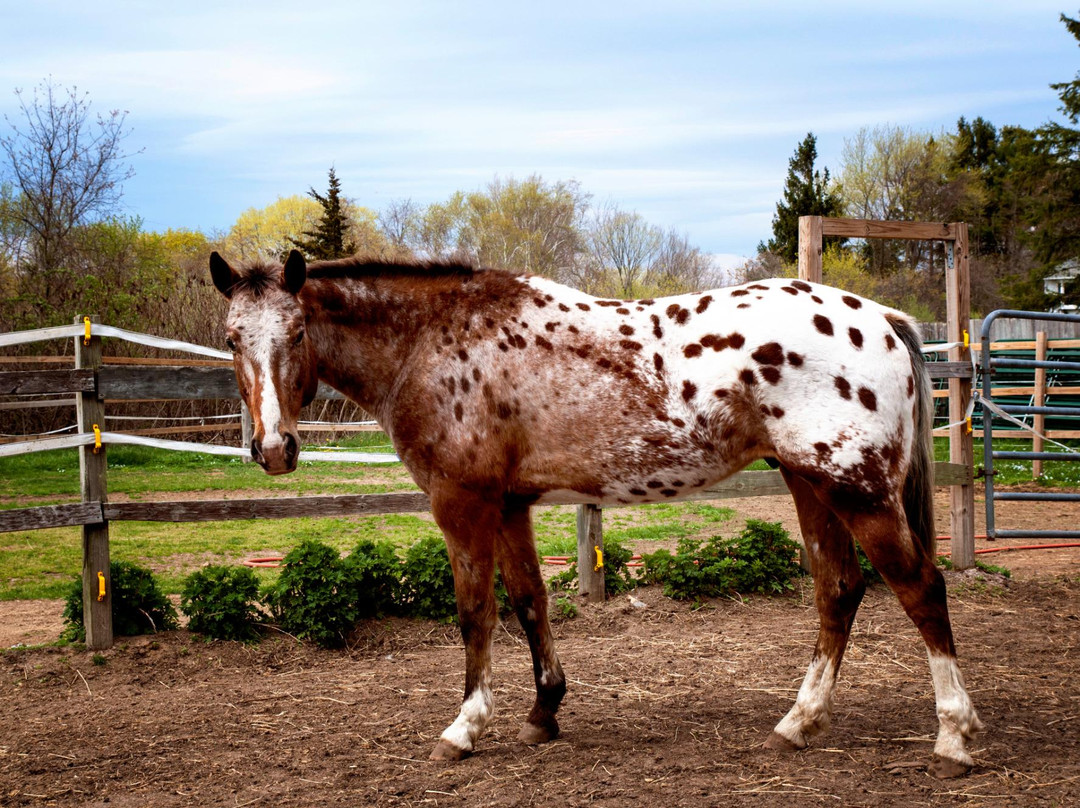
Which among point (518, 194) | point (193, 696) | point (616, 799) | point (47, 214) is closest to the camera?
point (616, 799)

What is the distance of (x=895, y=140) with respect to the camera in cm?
3775

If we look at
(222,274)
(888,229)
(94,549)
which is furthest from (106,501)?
(888,229)

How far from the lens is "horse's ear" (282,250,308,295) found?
3637 mm

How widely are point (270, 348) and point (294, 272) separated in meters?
0.35

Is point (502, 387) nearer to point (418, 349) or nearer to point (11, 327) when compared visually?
point (418, 349)

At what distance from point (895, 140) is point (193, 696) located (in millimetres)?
39355

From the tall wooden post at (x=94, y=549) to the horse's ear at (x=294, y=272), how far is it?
247cm

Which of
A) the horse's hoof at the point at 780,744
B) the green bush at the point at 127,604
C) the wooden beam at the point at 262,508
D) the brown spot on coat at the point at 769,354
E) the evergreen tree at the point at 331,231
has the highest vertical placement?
the evergreen tree at the point at 331,231

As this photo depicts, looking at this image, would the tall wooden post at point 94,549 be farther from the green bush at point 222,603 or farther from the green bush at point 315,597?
the green bush at point 315,597

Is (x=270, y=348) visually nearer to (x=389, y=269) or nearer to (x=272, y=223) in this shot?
(x=389, y=269)

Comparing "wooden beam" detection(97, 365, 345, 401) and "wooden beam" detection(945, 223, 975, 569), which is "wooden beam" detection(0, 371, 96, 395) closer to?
"wooden beam" detection(97, 365, 345, 401)

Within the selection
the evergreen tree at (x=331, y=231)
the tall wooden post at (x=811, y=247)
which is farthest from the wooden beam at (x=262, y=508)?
the evergreen tree at (x=331, y=231)

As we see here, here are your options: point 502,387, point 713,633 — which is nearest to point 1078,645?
point 713,633

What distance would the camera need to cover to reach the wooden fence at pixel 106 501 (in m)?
5.35
